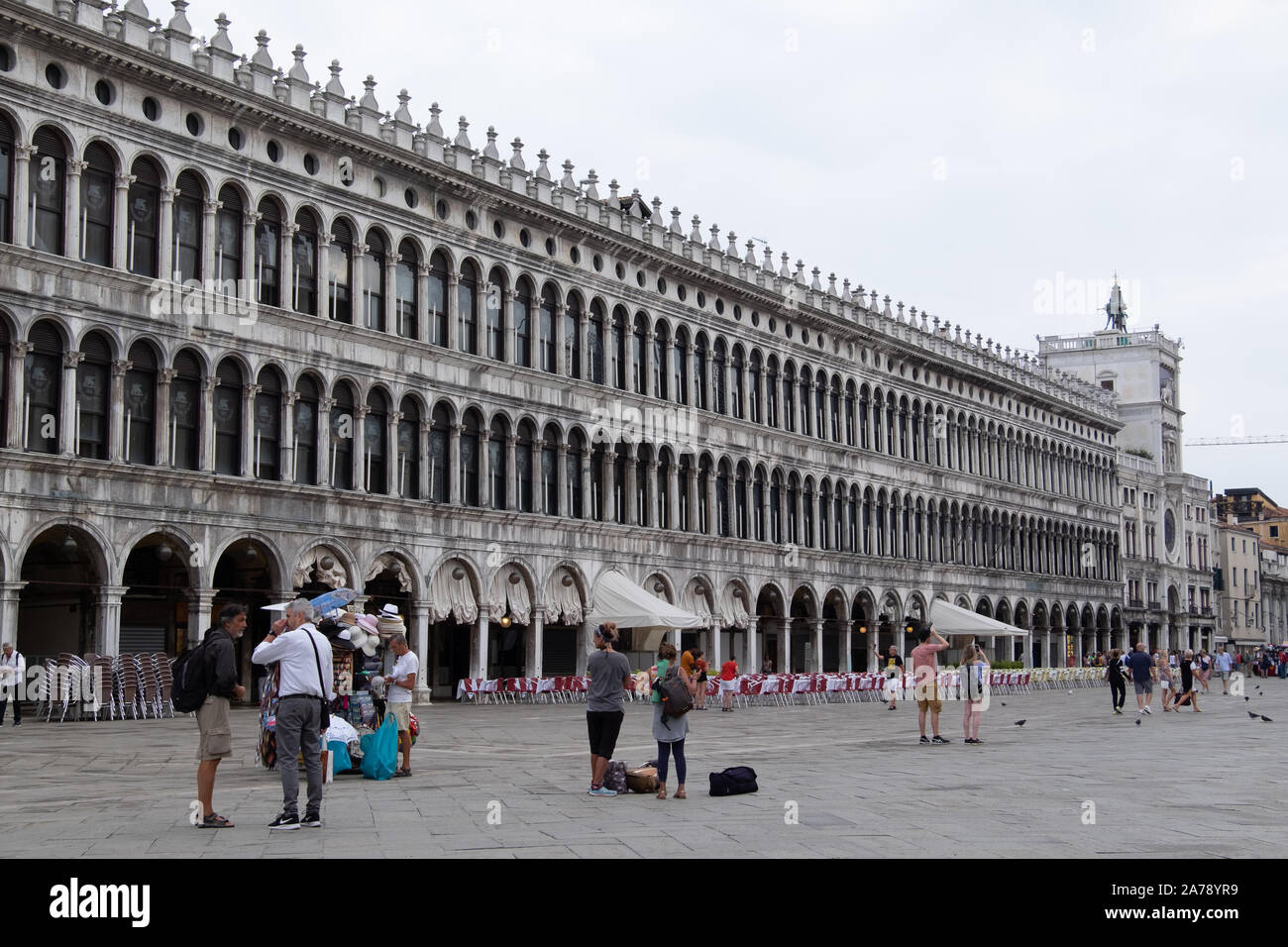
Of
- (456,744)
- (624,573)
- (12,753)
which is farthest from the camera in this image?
(624,573)

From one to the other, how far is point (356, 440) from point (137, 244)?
23.1 feet

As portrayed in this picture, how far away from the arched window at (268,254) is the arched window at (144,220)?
2.62m

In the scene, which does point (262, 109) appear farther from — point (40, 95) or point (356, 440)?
point (356, 440)

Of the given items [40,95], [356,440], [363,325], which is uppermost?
[40,95]

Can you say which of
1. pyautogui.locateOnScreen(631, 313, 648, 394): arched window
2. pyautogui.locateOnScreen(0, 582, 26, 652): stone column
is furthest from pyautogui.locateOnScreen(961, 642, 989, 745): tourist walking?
pyautogui.locateOnScreen(631, 313, 648, 394): arched window

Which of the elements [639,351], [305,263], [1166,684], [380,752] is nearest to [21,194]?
[305,263]

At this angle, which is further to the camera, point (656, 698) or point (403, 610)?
point (403, 610)

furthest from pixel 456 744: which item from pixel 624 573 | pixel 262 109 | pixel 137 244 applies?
pixel 624 573

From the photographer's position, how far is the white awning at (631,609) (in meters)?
39.0

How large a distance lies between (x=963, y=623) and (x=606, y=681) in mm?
39871

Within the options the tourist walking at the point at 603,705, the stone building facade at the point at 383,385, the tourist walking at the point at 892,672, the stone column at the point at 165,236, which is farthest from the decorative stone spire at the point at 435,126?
the tourist walking at the point at 603,705

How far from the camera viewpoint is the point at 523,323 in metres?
41.4
